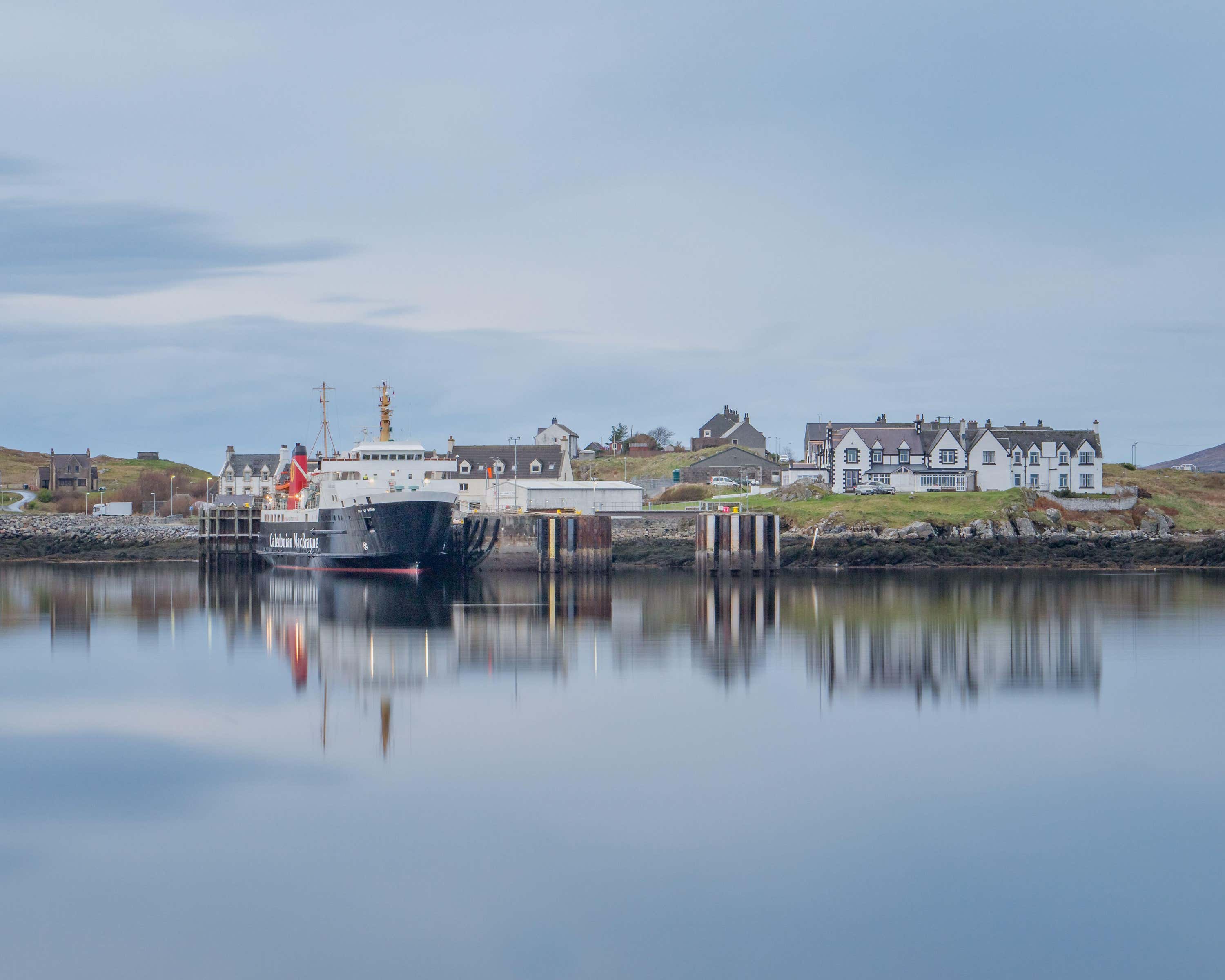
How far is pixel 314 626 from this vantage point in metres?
38.2

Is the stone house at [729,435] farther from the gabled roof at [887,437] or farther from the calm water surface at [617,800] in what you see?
the calm water surface at [617,800]

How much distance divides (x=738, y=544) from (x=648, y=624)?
1756 centimetres

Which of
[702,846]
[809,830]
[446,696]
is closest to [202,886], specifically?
[702,846]

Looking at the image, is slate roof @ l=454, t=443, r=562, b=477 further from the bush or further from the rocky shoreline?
the rocky shoreline

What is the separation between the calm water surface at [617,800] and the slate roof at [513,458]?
150 ft

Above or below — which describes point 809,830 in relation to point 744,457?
below

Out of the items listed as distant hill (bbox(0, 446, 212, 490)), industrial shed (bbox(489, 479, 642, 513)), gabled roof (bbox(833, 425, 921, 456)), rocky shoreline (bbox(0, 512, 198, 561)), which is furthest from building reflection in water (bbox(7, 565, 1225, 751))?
distant hill (bbox(0, 446, 212, 490))

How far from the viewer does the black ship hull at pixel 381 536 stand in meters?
51.2

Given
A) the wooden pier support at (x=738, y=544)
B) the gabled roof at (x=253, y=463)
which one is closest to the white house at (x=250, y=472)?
the gabled roof at (x=253, y=463)

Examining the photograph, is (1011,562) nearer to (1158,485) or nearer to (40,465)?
(1158,485)

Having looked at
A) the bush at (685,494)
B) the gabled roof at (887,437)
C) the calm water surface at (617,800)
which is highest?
the gabled roof at (887,437)

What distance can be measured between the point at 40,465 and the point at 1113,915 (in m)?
139

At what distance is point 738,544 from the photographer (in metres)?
54.0

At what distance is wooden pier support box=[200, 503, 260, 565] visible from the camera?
69125 millimetres
